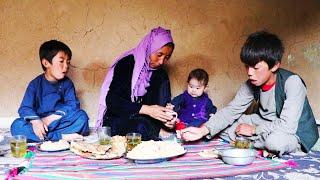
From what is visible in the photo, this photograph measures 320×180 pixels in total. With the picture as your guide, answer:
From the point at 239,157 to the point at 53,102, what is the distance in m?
1.76

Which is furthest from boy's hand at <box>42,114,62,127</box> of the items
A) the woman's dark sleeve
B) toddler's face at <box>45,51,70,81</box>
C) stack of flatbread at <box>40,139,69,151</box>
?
stack of flatbread at <box>40,139,69,151</box>

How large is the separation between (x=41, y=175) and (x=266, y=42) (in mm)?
1653

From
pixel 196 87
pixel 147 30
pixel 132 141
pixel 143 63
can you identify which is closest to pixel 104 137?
pixel 132 141

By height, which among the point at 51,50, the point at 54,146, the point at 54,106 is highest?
the point at 51,50

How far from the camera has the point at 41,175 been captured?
2389mm

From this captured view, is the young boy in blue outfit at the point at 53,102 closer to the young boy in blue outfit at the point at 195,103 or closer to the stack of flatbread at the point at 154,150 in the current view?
the young boy in blue outfit at the point at 195,103

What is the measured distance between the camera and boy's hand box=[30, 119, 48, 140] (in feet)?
11.2

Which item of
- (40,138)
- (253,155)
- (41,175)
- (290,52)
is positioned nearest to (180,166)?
(253,155)

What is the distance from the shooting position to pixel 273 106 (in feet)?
10.5

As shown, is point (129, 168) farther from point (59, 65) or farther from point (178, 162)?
point (59, 65)

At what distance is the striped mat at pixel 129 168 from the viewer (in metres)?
2.41

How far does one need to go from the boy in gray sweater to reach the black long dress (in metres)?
0.41

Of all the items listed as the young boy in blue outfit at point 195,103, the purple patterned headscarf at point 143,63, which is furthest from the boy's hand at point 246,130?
the purple patterned headscarf at point 143,63

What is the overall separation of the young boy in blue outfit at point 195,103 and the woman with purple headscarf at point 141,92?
25 centimetres
